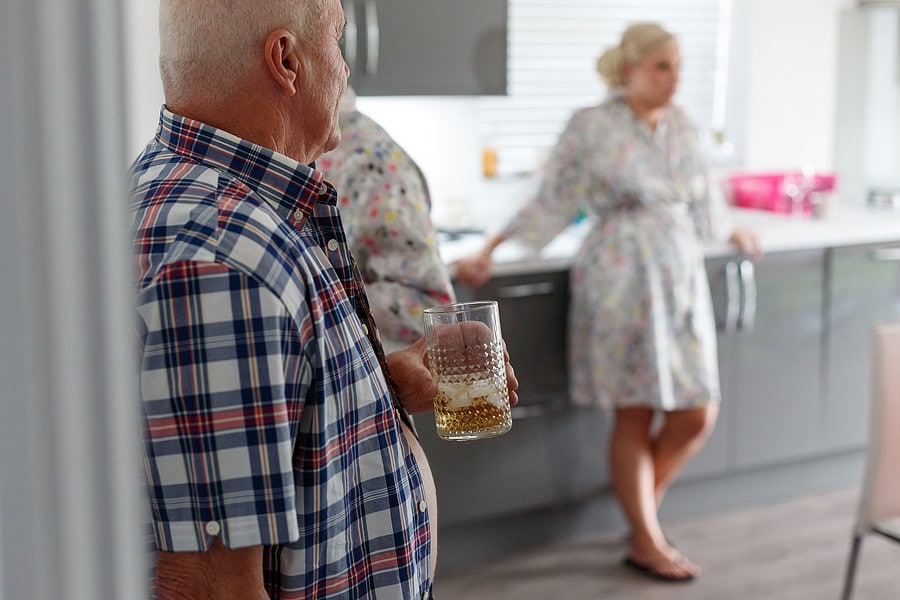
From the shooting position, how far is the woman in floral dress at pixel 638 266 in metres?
2.91

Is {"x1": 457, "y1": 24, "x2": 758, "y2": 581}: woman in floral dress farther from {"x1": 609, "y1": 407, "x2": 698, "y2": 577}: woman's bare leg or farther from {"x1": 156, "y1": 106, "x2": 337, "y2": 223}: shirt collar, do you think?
{"x1": 156, "y1": 106, "x2": 337, "y2": 223}: shirt collar

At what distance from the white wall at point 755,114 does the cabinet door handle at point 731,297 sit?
0.73 meters

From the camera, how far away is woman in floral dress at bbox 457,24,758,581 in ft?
9.55

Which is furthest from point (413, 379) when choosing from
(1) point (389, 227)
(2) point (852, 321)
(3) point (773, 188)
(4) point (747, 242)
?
(3) point (773, 188)

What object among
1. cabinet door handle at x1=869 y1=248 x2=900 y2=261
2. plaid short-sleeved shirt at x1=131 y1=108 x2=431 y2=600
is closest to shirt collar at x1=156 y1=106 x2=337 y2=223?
plaid short-sleeved shirt at x1=131 y1=108 x2=431 y2=600

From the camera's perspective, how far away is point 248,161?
102 centimetres

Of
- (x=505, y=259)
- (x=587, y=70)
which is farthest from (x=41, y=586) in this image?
(x=587, y=70)

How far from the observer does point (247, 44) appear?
3.26 feet

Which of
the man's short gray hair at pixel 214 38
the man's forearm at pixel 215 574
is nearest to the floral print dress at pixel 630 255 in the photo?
the man's short gray hair at pixel 214 38

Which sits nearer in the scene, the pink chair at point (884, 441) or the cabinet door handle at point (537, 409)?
the pink chair at point (884, 441)

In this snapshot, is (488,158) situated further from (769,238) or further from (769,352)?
(769,352)

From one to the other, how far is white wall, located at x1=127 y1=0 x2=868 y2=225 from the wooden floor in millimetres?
1161

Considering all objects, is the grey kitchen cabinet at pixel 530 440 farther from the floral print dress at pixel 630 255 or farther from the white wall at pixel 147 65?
the white wall at pixel 147 65

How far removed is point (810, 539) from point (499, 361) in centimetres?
235
